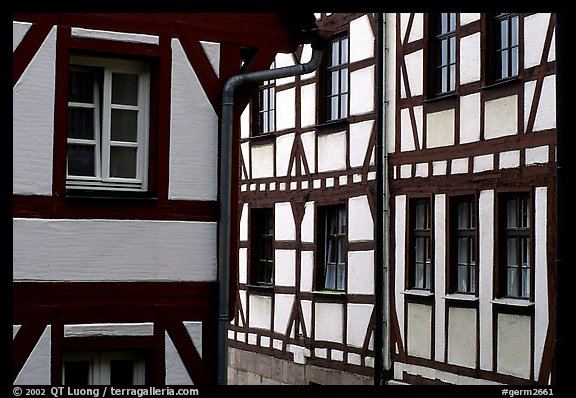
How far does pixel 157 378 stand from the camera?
9922 mm

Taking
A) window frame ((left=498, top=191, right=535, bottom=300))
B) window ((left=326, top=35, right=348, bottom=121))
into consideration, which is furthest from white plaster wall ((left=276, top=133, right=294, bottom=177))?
window frame ((left=498, top=191, right=535, bottom=300))

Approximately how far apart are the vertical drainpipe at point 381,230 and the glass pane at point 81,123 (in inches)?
237

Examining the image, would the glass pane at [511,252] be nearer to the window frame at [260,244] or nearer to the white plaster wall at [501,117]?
the white plaster wall at [501,117]

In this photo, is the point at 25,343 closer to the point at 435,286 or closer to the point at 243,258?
the point at 435,286

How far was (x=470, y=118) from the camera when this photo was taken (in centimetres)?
1366

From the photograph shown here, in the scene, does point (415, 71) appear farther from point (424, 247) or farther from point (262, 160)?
point (262, 160)

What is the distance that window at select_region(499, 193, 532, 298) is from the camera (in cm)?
1280

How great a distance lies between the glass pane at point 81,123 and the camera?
9.81 meters

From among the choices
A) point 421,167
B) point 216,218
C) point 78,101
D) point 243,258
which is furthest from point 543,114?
point 243,258

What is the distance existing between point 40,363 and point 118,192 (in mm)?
1468

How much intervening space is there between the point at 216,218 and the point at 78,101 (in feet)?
4.80

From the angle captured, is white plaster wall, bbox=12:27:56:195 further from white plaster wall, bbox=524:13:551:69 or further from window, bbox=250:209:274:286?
window, bbox=250:209:274:286

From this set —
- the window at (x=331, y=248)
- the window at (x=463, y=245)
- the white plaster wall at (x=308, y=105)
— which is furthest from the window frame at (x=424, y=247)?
the white plaster wall at (x=308, y=105)

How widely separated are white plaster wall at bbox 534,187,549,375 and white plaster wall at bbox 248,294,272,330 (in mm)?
6316
